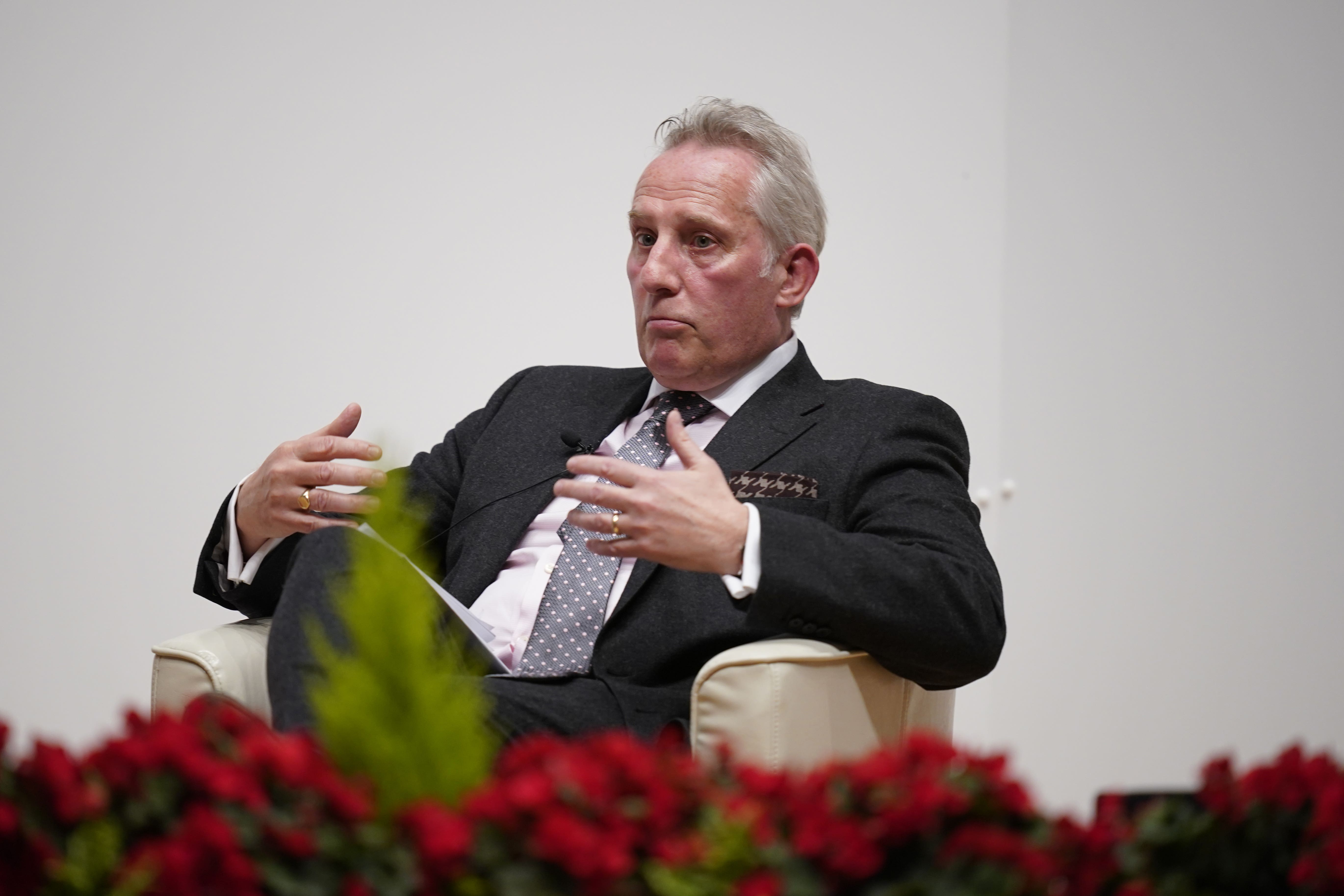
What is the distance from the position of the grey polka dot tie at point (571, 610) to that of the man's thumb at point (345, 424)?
38 centimetres

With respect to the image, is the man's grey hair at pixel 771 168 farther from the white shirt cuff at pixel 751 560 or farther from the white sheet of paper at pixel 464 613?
the white sheet of paper at pixel 464 613

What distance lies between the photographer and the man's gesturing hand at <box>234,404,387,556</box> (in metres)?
1.83

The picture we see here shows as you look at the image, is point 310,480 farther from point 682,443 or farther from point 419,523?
point 682,443

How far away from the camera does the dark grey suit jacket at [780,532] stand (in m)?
1.60

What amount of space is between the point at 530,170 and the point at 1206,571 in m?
2.01

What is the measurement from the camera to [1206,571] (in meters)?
3.07

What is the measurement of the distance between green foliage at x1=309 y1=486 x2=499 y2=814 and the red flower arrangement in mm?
17

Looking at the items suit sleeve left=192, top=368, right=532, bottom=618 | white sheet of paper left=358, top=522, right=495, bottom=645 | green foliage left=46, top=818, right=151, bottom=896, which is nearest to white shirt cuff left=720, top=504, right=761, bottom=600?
white sheet of paper left=358, top=522, right=495, bottom=645

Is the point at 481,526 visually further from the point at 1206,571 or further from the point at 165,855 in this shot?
the point at 1206,571

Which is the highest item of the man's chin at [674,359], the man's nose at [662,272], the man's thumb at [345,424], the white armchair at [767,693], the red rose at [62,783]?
the man's nose at [662,272]

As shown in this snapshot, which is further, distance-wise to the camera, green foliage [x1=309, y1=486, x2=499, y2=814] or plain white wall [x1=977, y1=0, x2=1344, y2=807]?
plain white wall [x1=977, y1=0, x2=1344, y2=807]

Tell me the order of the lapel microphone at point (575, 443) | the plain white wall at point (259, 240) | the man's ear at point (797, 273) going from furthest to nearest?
the plain white wall at point (259, 240) → the man's ear at point (797, 273) → the lapel microphone at point (575, 443)

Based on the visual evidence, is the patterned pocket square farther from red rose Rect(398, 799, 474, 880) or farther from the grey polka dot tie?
red rose Rect(398, 799, 474, 880)

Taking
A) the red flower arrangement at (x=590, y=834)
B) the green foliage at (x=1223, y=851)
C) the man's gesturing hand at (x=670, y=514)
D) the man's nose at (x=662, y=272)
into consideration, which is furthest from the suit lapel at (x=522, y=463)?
the green foliage at (x=1223, y=851)
